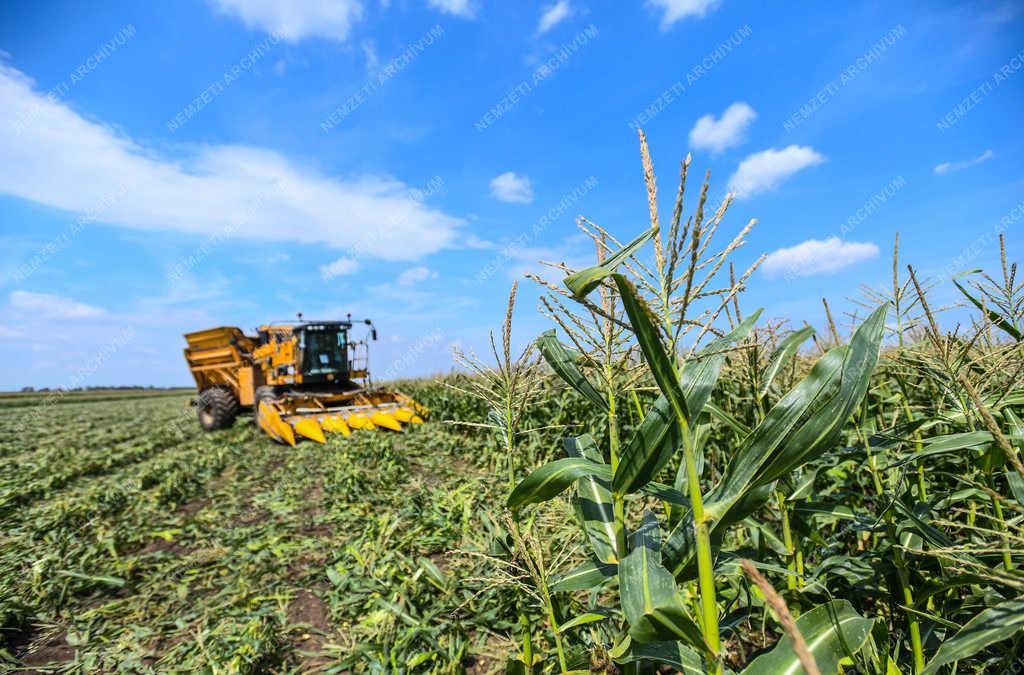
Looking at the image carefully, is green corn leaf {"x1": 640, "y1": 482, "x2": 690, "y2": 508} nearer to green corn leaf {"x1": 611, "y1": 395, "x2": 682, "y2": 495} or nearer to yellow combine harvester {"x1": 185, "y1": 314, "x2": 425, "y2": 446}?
green corn leaf {"x1": 611, "y1": 395, "x2": 682, "y2": 495}

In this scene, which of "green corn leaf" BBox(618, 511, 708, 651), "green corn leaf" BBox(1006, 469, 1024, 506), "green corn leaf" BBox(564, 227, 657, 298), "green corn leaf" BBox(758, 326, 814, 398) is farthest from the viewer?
"green corn leaf" BBox(758, 326, 814, 398)

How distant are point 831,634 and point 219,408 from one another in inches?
632

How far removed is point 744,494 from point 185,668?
12.0 feet

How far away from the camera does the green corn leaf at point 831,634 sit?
1261 millimetres

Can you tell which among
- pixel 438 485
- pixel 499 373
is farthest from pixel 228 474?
pixel 499 373

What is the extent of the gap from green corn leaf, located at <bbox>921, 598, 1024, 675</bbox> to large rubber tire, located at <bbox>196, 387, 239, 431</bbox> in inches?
635

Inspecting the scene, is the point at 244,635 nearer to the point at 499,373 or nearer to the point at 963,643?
the point at 499,373

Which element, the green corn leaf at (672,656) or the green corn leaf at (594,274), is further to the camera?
the green corn leaf at (672,656)

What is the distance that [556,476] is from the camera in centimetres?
131

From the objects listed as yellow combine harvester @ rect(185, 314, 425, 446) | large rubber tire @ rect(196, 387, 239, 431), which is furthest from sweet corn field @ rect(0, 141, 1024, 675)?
large rubber tire @ rect(196, 387, 239, 431)

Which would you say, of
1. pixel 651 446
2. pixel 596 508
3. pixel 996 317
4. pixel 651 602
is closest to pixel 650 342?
pixel 651 446

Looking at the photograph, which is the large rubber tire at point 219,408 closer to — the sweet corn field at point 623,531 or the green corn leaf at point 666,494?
the sweet corn field at point 623,531

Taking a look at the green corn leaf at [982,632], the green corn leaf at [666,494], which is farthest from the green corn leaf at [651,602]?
the green corn leaf at [982,632]

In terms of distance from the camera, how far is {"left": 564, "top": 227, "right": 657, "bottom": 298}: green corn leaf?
927 mm
